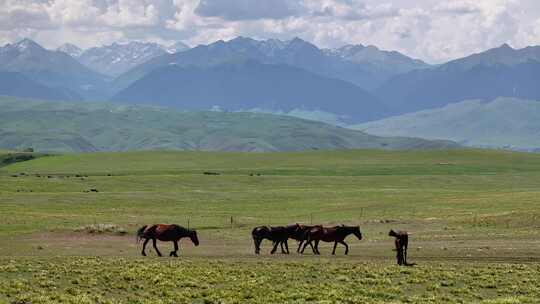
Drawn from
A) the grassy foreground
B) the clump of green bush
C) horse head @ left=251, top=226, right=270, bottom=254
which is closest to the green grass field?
the grassy foreground

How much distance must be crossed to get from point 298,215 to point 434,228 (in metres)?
21.5

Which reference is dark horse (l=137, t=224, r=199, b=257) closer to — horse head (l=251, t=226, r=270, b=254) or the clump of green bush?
horse head (l=251, t=226, r=270, b=254)

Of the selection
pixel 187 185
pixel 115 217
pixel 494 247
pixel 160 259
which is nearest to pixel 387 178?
pixel 187 185

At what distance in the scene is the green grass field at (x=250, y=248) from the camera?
95.9ft

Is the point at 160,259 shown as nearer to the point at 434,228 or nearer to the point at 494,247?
the point at 494,247

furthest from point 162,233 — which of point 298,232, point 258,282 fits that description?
point 258,282

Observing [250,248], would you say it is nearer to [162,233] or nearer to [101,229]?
[162,233]

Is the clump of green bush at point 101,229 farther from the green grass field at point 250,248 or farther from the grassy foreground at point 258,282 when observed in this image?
the grassy foreground at point 258,282

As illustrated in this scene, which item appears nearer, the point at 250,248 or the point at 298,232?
the point at 298,232

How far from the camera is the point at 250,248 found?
46.3 m

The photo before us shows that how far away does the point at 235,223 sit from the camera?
222 ft

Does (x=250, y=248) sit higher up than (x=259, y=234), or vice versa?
(x=259, y=234)

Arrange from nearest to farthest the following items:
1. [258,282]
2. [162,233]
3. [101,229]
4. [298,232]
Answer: [258,282], [162,233], [298,232], [101,229]

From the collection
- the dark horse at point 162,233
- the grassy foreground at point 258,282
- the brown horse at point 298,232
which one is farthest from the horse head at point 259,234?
the grassy foreground at point 258,282
